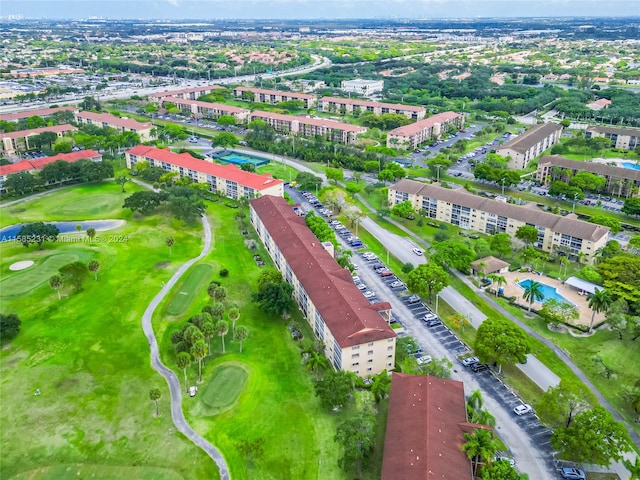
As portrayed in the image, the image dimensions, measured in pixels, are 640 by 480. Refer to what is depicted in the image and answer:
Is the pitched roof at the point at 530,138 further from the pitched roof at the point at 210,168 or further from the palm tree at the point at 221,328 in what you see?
the palm tree at the point at 221,328

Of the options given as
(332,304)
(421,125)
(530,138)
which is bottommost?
(332,304)

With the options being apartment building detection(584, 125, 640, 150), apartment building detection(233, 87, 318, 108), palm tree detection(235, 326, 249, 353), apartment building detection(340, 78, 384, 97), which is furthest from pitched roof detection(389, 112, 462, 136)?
palm tree detection(235, 326, 249, 353)

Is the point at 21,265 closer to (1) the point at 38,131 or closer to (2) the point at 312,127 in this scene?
(1) the point at 38,131

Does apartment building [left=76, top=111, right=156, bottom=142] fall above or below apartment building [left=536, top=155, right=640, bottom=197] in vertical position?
above

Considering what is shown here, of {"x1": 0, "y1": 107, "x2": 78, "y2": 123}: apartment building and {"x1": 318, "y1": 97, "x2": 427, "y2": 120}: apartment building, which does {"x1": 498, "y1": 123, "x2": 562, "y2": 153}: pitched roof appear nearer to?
{"x1": 318, "y1": 97, "x2": 427, "y2": 120}: apartment building

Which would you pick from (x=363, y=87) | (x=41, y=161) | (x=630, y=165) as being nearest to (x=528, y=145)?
(x=630, y=165)

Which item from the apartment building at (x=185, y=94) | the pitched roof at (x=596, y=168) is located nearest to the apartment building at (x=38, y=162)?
the apartment building at (x=185, y=94)
